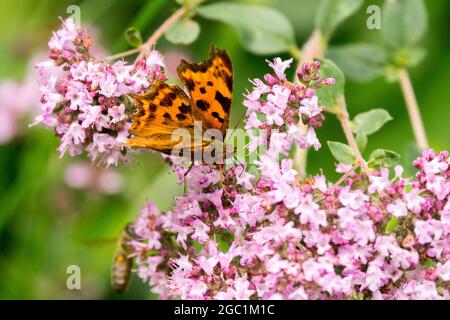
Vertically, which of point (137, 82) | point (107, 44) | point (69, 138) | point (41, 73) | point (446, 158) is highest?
point (107, 44)

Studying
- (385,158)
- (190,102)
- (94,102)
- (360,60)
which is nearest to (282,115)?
(190,102)

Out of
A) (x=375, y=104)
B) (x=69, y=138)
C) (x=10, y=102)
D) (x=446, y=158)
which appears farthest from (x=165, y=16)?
(x=446, y=158)

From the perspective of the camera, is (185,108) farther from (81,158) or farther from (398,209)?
(81,158)

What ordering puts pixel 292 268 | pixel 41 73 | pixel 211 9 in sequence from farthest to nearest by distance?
pixel 211 9
pixel 41 73
pixel 292 268

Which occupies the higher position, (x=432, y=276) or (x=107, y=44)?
(x=107, y=44)
